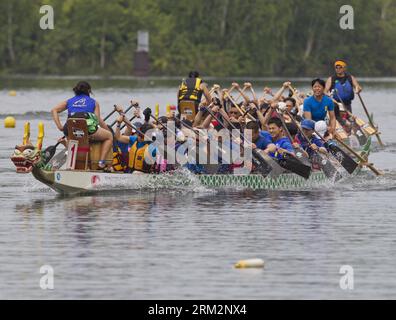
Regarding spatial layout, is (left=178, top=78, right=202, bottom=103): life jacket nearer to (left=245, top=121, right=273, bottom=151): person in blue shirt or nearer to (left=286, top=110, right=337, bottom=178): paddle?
(left=286, top=110, right=337, bottom=178): paddle

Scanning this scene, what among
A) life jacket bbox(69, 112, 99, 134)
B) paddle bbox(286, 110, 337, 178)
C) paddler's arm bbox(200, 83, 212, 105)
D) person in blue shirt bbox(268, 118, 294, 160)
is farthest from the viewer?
paddler's arm bbox(200, 83, 212, 105)

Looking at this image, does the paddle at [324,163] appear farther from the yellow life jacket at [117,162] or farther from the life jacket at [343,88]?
the life jacket at [343,88]

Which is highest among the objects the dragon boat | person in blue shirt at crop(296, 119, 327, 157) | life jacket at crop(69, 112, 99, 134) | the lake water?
life jacket at crop(69, 112, 99, 134)

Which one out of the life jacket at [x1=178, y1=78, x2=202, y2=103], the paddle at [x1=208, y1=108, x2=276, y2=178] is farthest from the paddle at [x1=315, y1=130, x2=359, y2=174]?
the life jacket at [x1=178, y1=78, x2=202, y2=103]

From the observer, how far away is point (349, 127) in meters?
34.2

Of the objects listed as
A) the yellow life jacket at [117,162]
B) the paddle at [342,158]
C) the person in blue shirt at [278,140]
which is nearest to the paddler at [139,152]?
the yellow life jacket at [117,162]

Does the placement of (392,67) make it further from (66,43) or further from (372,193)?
(372,193)

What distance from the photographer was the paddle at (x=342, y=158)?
92.5 feet

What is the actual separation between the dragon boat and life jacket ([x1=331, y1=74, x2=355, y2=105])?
5612mm

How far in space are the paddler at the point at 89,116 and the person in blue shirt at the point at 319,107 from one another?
4.88m

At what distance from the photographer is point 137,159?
26.2 meters

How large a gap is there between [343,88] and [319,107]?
4.89m

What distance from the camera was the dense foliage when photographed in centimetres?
12388
